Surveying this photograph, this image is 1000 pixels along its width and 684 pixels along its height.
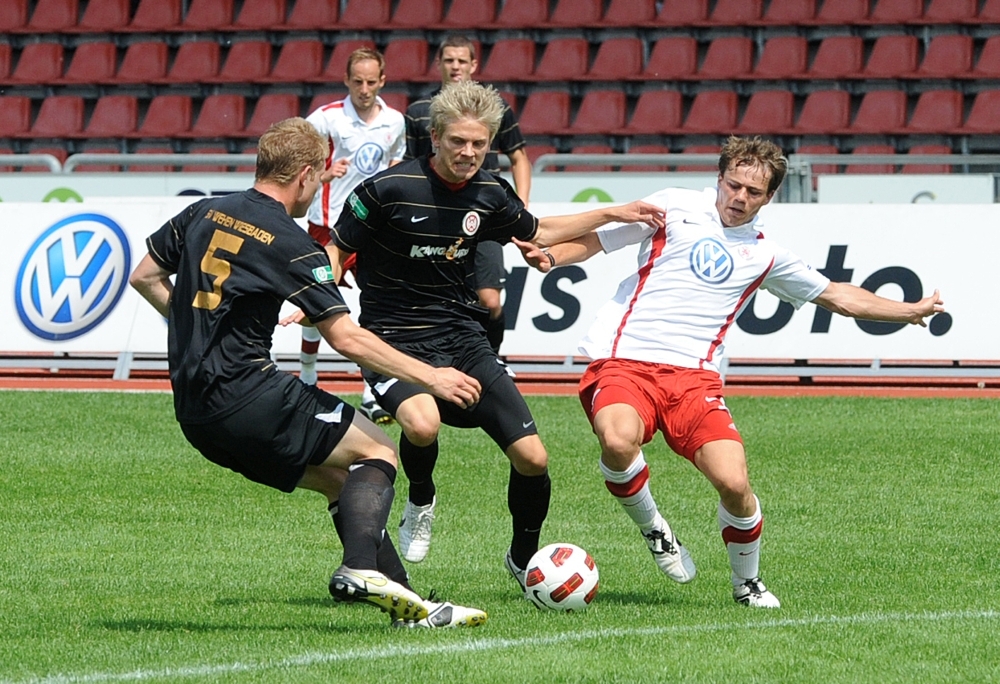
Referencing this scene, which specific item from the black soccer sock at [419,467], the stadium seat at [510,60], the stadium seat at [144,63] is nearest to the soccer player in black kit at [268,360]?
the black soccer sock at [419,467]

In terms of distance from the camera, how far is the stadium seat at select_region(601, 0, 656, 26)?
65.0 ft

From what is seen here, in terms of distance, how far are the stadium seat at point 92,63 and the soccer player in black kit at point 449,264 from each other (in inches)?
624

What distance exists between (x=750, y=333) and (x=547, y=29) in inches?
331

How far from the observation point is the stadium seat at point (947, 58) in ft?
60.2

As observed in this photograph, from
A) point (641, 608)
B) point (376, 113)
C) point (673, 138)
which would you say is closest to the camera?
point (641, 608)

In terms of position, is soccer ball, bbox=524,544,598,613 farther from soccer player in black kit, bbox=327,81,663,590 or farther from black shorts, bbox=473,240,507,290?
black shorts, bbox=473,240,507,290

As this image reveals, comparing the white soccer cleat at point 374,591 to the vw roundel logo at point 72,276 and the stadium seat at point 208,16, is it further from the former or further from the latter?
the stadium seat at point 208,16

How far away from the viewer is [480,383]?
6.21 metres

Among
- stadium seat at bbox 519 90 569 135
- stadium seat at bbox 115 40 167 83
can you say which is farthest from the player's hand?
stadium seat at bbox 115 40 167 83

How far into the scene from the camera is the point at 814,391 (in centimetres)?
1295

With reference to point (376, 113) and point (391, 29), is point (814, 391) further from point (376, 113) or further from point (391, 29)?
point (391, 29)

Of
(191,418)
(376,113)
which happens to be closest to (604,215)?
(191,418)

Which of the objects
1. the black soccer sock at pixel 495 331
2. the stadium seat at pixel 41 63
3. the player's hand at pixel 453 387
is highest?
the stadium seat at pixel 41 63

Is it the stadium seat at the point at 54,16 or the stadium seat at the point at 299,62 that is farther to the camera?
the stadium seat at the point at 54,16
